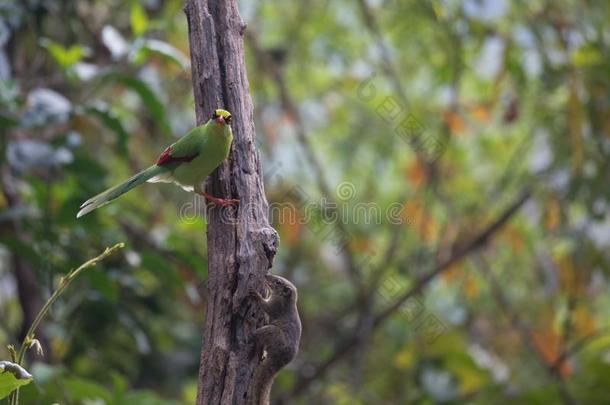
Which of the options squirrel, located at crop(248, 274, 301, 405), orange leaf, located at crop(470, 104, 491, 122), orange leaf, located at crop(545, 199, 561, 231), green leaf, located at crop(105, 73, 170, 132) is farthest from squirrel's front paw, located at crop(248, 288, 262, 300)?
orange leaf, located at crop(470, 104, 491, 122)

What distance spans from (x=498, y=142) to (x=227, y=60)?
4.79m

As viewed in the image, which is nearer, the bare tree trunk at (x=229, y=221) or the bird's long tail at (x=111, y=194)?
the bare tree trunk at (x=229, y=221)

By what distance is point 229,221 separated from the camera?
2.46 metres

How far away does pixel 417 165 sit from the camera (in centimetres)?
648

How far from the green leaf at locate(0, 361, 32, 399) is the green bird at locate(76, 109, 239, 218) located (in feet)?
1.93

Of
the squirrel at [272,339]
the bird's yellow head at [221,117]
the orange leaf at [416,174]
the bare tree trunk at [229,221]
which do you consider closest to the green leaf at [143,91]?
the bare tree trunk at [229,221]

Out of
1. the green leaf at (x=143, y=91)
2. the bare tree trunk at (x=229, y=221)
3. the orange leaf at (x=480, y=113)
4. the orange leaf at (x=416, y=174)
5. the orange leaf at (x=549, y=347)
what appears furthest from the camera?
the orange leaf at (x=480, y=113)

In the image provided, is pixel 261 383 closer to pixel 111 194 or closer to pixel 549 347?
pixel 111 194

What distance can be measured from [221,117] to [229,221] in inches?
12.6

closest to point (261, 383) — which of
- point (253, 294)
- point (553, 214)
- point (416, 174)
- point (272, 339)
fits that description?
point (272, 339)

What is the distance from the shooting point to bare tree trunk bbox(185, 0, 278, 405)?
2361 millimetres

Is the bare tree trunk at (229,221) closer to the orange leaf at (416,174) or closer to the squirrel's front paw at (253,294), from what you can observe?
the squirrel's front paw at (253,294)

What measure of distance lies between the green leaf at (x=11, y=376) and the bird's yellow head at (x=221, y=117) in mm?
913

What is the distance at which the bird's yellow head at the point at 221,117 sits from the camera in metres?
2.44
